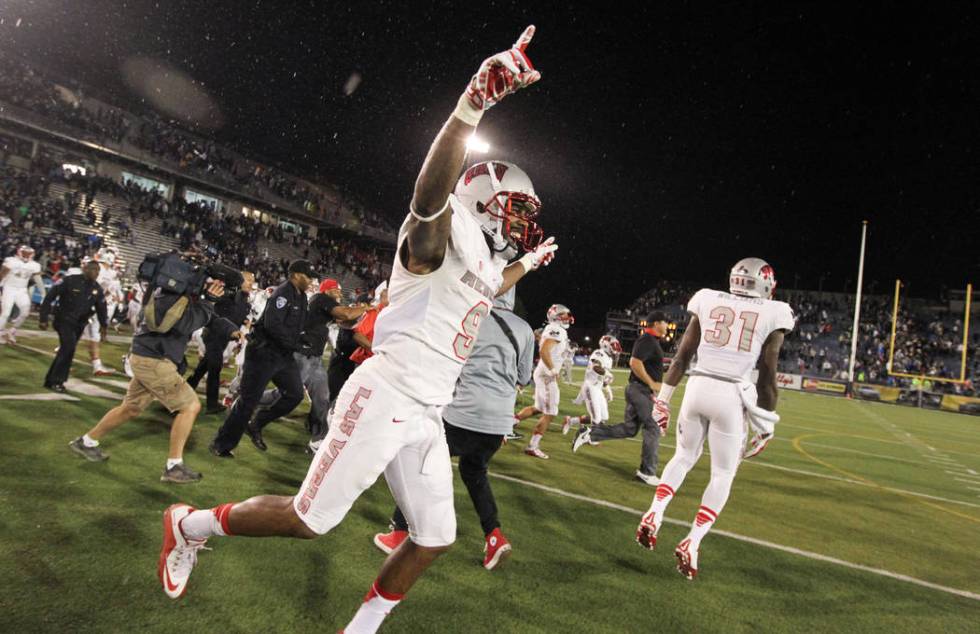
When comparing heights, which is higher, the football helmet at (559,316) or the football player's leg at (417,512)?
the football helmet at (559,316)

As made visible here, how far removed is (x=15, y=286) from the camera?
35.7ft

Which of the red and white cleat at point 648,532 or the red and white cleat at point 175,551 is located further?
the red and white cleat at point 648,532

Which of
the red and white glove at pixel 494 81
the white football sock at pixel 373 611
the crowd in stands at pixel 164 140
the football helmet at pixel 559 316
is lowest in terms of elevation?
the white football sock at pixel 373 611

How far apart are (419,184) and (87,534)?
3.23 m

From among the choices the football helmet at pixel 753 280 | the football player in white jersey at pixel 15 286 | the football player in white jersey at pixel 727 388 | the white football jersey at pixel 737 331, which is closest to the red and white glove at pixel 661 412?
the football player in white jersey at pixel 727 388

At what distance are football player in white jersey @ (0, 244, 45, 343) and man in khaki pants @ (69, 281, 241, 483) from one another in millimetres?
8141

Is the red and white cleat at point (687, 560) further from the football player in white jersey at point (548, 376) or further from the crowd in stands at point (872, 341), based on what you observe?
the crowd in stands at point (872, 341)

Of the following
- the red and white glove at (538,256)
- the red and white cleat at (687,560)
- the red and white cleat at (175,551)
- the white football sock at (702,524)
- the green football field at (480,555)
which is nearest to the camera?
the red and white cleat at (175,551)

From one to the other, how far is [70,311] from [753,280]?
8.80 m

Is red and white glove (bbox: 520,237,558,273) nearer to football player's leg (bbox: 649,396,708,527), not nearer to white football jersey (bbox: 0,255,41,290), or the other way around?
football player's leg (bbox: 649,396,708,527)

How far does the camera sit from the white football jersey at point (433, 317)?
2436 millimetres

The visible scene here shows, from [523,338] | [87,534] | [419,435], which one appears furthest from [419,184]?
[87,534]

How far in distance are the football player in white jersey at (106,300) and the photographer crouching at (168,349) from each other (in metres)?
4.93

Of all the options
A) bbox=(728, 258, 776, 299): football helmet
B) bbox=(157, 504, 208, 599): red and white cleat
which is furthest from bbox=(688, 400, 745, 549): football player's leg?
bbox=(157, 504, 208, 599): red and white cleat
